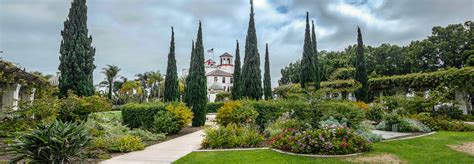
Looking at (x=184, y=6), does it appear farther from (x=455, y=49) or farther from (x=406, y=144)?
(x=455, y=49)

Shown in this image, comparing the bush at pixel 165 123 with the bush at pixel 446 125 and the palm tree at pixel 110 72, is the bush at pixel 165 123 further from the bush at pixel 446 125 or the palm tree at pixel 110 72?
the palm tree at pixel 110 72

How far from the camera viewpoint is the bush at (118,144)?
28.8 feet

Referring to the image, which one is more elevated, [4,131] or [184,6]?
[184,6]

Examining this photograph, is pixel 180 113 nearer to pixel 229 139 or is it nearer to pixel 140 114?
pixel 140 114

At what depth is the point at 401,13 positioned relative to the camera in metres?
12.3

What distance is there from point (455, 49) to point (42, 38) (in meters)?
38.3

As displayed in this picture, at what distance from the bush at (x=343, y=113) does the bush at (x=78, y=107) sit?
Result: 8826 mm

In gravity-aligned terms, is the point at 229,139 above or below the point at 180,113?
below

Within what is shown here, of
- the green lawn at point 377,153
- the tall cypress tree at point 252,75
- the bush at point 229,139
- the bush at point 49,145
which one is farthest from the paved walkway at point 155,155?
the tall cypress tree at point 252,75

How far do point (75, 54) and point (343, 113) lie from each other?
1310 centimetres

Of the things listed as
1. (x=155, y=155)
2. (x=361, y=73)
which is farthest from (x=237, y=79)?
(x=155, y=155)

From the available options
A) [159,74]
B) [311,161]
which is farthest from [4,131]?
[159,74]

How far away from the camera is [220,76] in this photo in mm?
62438

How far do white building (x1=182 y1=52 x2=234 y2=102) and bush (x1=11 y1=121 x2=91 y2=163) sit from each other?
4522 centimetres
